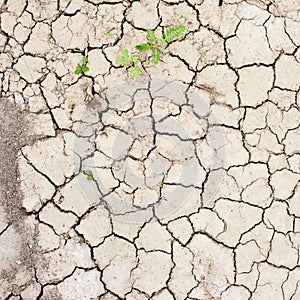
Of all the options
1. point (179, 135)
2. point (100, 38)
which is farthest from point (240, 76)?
point (100, 38)

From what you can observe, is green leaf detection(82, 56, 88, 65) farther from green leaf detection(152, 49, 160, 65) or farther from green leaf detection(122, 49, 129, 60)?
green leaf detection(152, 49, 160, 65)

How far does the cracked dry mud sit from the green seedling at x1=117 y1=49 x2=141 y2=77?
5 centimetres

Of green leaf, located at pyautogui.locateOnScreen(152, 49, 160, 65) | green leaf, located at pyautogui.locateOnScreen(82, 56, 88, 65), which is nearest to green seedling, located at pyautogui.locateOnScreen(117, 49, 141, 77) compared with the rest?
green leaf, located at pyautogui.locateOnScreen(152, 49, 160, 65)

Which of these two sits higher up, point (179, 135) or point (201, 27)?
point (201, 27)

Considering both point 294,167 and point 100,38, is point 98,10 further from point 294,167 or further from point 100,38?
point 294,167

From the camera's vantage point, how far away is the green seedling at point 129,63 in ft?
13.8

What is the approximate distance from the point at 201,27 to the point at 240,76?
0.44 metres

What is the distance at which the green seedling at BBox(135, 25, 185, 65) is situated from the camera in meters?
4.18

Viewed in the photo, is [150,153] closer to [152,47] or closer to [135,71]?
[135,71]

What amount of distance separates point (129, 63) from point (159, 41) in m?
0.26

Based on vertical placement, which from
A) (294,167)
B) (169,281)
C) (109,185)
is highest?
(294,167)

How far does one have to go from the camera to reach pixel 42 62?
4234mm

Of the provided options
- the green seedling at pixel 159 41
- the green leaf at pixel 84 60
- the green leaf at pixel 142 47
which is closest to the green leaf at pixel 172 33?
the green seedling at pixel 159 41

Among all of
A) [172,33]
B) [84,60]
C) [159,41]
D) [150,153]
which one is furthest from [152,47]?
[150,153]
